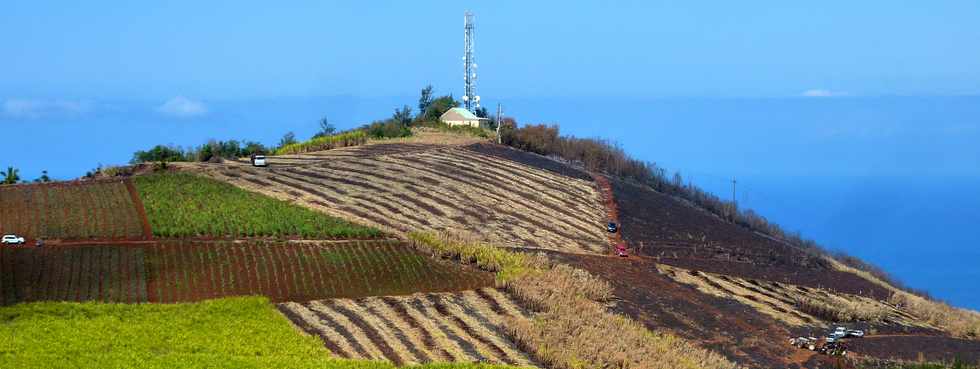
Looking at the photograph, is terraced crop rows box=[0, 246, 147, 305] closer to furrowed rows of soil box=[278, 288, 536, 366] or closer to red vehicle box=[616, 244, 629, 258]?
furrowed rows of soil box=[278, 288, 536, 366]

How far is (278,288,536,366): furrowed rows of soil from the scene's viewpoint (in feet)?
97.5

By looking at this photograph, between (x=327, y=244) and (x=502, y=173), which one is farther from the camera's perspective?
(x=502, y=173)

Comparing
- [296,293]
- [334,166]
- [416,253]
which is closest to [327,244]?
[416,253]

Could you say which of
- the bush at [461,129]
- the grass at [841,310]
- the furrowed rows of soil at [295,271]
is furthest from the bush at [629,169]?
the furrowed rows of soil at [295,271]

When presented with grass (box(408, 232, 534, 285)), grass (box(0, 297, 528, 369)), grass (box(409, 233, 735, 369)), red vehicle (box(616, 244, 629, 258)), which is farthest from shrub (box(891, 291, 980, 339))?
grass (box(0, 297, 528, 369))

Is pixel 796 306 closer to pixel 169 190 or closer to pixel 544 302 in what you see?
pixel 544 302

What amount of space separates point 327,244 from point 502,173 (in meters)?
20.8

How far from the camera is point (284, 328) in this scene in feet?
99.0

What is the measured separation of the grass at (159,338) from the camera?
25328mm

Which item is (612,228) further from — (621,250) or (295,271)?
(295,271)

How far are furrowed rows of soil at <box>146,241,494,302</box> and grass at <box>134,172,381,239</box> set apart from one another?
39.9 inches

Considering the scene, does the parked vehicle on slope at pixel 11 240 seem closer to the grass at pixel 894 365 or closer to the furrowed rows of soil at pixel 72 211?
the furrowed rows of soil at pixel 72 211

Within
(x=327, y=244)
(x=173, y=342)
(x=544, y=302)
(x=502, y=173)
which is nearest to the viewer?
(x=173, y=342)

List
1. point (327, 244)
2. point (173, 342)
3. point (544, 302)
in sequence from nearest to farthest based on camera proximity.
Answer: point (173, 342) → point (544, 302) → point (327, 244)
